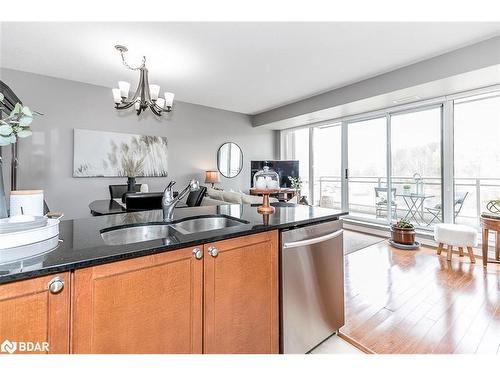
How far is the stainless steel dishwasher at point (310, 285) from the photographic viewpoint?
1.33 meters

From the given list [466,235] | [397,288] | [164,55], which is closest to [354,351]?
[397,288]

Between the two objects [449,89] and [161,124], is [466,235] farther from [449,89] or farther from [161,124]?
[161,124]

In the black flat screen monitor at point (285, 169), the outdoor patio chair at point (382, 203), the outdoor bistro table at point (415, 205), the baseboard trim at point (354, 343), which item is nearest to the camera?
the baseboard trim at point (354, 343)

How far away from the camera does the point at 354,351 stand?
155 cm

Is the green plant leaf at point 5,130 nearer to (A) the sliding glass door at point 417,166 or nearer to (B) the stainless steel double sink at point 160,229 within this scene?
(B) the stainless steel double sink at point 160,229

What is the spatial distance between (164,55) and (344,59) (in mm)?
2296

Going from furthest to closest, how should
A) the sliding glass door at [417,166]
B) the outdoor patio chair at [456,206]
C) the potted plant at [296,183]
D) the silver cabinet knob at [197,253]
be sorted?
the potted plant at [296,183] → the sliding glass door at [417,166] → the outdoor patio chair at [456,206] → the silver cabinet knob at [197,253]

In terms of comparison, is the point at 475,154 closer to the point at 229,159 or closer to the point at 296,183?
the point at 296,183

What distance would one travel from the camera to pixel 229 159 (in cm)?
579

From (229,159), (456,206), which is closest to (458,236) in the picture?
(456,206)

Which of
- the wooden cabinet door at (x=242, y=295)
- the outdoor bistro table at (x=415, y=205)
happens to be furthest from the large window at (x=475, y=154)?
the wooden cabinet door at (x=242, y=295)

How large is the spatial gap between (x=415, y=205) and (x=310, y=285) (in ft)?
12.8

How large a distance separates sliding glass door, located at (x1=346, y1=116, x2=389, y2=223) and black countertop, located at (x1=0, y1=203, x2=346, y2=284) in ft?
12.3

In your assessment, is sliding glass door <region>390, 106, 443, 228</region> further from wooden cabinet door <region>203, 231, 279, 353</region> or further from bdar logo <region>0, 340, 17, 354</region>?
bdar logo <region>0, 340, 17, 354</region>
